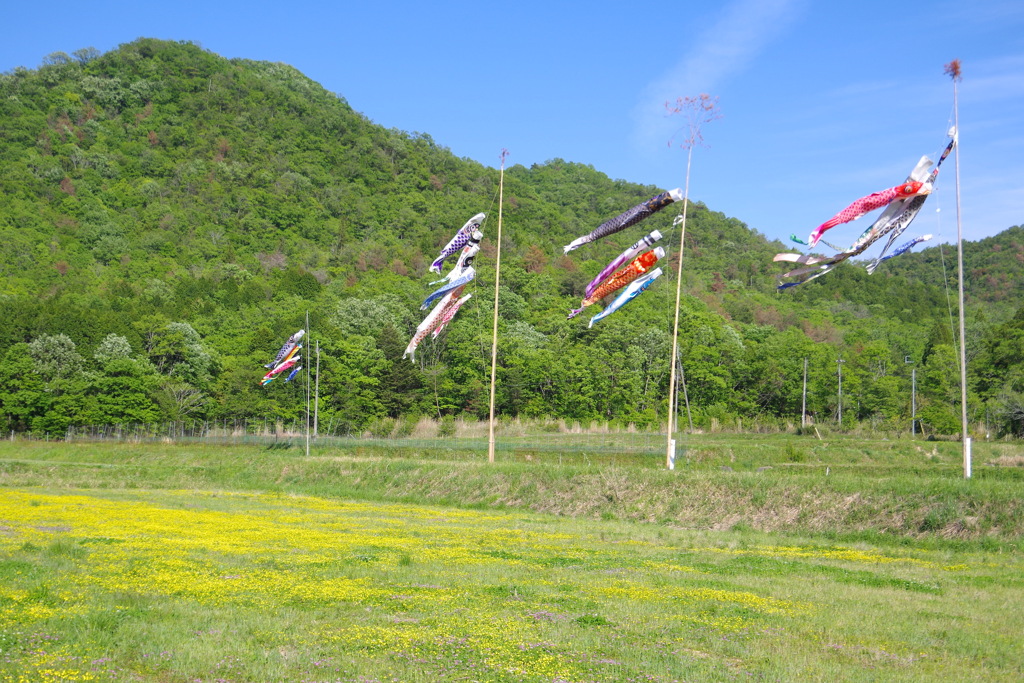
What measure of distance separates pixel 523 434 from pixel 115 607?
56954 millimetres

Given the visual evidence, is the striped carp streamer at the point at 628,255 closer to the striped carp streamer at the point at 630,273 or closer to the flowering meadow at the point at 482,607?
the striped carp streamer at the point at 630,273

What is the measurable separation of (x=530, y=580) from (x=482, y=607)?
3.06 meters

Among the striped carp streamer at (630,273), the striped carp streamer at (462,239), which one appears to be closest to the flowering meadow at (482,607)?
the striped carp streamer at (630,273)

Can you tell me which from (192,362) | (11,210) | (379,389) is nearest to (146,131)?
(11,210)

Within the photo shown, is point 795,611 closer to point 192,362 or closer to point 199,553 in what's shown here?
point 199,553

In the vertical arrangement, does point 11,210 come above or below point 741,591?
above

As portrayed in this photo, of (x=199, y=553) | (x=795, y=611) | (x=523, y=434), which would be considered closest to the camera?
(x=795, y=611)

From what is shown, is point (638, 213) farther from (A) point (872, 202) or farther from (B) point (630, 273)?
(A) point (872, 202)

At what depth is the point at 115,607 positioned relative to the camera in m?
13.2

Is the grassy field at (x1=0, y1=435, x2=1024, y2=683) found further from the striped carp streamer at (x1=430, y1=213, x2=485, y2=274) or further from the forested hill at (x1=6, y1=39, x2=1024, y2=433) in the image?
the forested hill at (x1=6, y1=39, x2=1024, y2=433)

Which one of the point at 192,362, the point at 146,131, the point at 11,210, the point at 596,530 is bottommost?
the point at 596,530

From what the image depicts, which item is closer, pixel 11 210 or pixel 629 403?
pixel 629 403

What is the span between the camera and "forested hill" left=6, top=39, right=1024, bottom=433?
8981 cm

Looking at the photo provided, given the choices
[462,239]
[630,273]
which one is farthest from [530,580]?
[462,239]
